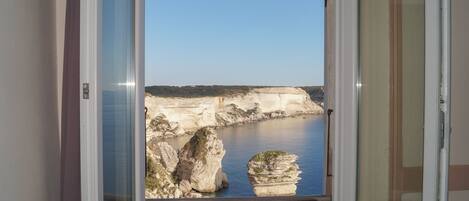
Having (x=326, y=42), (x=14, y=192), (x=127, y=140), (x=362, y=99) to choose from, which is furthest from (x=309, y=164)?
(x=14, y=192)

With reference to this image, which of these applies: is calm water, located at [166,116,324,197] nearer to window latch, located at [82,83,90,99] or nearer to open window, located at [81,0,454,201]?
open window, located at [81,0,454,201]

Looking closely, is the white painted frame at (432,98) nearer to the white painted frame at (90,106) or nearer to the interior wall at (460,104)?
the interior wall at (460,104)

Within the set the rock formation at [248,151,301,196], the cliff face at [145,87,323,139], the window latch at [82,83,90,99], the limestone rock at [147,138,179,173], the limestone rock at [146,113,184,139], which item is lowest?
the rock formation at [248,151,301,196]

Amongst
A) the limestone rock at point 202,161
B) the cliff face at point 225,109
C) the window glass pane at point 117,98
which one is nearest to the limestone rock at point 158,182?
the limestone rock at point 202,161

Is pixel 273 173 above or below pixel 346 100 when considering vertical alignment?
below

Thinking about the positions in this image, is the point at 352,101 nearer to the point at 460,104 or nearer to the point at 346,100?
the point at 346,100

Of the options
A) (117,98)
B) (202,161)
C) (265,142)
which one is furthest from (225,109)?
(117,98)

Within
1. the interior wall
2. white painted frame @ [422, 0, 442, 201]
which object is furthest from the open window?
the interior wall
